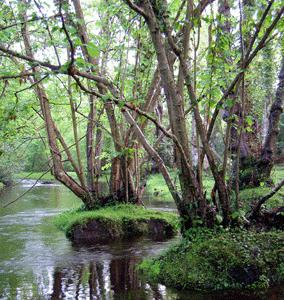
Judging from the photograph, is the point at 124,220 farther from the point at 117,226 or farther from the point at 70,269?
the point at 70,269

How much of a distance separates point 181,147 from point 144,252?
11.6 ft

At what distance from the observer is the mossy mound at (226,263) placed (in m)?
6.50

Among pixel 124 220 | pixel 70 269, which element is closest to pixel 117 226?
pixel 124 220

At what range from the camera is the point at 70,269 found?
26.7 ft

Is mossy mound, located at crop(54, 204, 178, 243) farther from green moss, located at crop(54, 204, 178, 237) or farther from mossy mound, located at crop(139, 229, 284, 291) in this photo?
mossy mound, located at crop(139, 229, 284, 291)

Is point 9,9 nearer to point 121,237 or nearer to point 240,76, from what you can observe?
point 240,76

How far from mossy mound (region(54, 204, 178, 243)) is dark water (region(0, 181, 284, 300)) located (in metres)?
0.52

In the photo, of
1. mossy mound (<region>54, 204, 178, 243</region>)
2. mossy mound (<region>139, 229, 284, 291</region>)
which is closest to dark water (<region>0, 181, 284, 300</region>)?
mossy mound (<region>139, 229, 284, 291</region>)

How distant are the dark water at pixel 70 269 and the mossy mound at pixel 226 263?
251 mm

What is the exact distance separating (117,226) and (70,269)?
3.69 metres

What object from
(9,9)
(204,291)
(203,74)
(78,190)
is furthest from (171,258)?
(78,190)

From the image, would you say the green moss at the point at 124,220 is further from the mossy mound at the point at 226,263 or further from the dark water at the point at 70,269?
the mossy mound at the point at 226,263

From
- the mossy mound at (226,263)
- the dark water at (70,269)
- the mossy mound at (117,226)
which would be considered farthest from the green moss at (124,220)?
the mossy mound at (226,263)

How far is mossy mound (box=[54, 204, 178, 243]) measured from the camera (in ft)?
37.7
